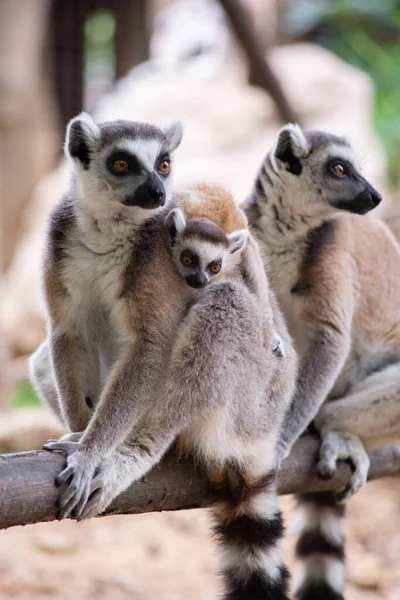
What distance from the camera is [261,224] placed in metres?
4.15

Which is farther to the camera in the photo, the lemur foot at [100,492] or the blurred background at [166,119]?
the blurred background at [166,119]

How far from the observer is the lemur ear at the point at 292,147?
4.15 metres

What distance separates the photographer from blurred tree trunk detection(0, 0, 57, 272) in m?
10.7

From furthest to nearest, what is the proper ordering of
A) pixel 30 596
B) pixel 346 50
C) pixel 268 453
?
pixel 346 50
pixel 30 596
pixel 268 453

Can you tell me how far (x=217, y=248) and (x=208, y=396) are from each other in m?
0.57

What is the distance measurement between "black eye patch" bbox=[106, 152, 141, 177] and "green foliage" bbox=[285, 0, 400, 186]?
11534 millimetres

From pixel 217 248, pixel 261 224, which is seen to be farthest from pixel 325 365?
pixel 217 248

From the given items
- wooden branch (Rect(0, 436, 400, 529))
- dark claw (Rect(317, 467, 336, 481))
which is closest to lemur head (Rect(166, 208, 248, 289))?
wooden branch (Rect(0, 436, 400, 529))

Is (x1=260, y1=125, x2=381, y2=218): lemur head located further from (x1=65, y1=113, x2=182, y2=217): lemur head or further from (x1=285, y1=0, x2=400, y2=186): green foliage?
(x1=285, y1=0, x2=400, y2=186): green foliage

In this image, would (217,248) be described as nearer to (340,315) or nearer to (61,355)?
(61,355)

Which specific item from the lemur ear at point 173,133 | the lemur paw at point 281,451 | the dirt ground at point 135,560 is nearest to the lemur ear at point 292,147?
the lemur ear at point 173,133

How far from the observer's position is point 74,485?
2766 millimetres

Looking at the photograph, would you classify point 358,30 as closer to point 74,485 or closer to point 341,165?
point 341,165

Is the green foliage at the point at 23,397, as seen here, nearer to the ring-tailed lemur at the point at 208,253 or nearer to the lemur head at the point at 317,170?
the lemur head at the point at 317,170
